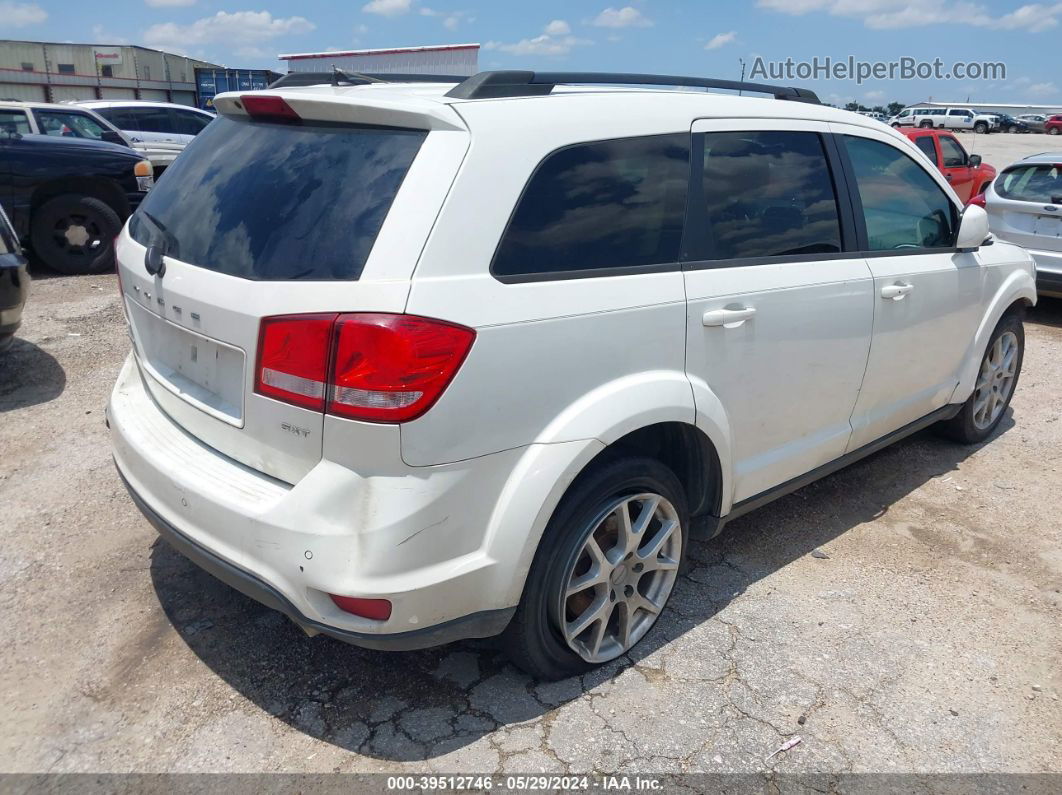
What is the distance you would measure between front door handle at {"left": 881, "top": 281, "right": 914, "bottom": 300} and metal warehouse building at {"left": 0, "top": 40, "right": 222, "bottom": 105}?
45019 mm

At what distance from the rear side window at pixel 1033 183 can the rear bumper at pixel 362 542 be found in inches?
315

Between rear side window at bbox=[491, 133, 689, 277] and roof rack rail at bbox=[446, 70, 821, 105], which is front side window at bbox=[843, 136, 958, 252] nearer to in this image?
roof rack rail at bbox=[446, 70, 821, 105]

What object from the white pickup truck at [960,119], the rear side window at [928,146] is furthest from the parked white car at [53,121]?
the white pickup truck at [960,119]

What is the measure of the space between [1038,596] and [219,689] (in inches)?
127

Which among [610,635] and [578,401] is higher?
[578,401]

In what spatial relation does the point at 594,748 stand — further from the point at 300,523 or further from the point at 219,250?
the point at 219,250

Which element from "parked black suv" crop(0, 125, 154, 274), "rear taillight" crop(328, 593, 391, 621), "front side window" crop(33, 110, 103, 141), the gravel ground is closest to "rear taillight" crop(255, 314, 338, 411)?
"rear taillight" crop(328, 593, 391, 621)

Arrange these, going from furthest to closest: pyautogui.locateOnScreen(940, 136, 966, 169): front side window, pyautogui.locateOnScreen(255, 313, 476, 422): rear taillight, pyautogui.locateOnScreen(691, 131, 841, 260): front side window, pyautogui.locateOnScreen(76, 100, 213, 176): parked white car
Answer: pyautogui.locateOnScreen(76, 100, 213, 176): parked white car, pyautogui.locateOnScreen(940, 136, 966, 169): front side window, pyautogui.locateOnScreen(691, 131, 841, 260): front side window, pyautogui.locateOnScreen(255, 313, 476, 422): rear taillight

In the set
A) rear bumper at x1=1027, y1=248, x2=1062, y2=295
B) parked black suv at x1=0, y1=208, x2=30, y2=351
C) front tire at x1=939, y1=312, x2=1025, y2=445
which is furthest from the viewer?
rear bumper at x1=1027, y1=248, x2=1062, y2=295

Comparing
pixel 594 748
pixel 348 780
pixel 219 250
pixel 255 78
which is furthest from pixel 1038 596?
pixel 255 78

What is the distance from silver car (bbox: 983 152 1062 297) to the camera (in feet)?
26.0

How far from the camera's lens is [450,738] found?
8.28ft

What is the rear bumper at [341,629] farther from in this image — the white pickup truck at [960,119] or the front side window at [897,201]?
the white pickup truck at [960,119]

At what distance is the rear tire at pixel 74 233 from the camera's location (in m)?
8.23
